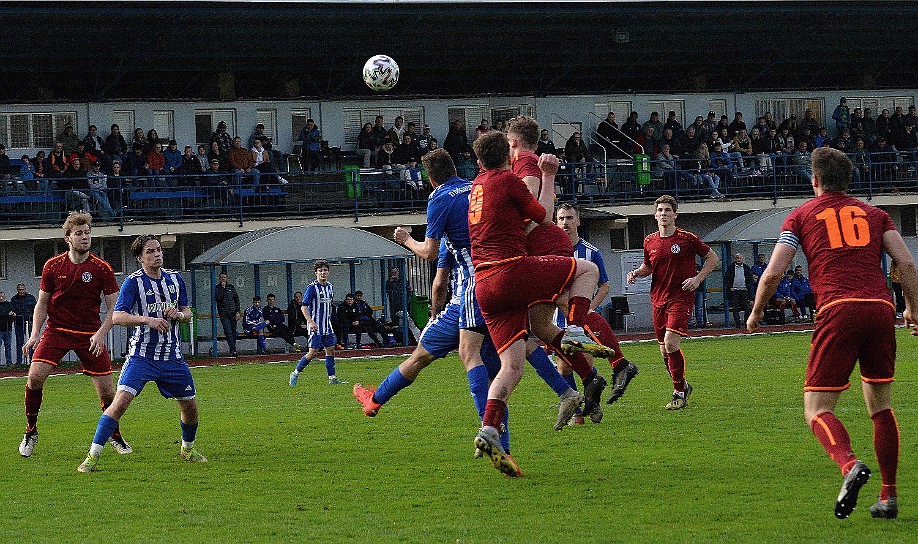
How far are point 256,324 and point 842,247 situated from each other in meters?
24.1

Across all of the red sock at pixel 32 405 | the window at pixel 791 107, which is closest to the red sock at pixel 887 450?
the red sock at pixel 32 405

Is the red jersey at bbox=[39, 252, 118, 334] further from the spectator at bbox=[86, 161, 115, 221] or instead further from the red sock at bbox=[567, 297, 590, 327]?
the spectator at bbox=[86, 161, 115, 221]

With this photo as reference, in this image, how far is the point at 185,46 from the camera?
33406mm

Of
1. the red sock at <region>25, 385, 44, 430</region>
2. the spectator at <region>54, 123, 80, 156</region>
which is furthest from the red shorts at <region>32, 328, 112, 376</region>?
the spectator at <region>54, 123, 80, 156</region>

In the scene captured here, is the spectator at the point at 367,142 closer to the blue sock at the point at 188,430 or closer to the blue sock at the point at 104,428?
the blue sock at the point at 188,430

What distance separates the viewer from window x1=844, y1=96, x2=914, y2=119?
41094mm

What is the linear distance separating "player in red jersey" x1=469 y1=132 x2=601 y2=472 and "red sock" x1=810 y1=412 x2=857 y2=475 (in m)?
2.20

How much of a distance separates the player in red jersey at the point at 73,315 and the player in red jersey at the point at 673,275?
16.9 feet

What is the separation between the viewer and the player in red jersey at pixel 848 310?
23.5 ft

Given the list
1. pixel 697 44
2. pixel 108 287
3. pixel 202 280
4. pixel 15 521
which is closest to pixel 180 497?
pixel 15 521

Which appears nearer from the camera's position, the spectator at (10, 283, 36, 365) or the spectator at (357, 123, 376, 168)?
the spectator at (10, 283, 36, 365)

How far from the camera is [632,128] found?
37.1 metres

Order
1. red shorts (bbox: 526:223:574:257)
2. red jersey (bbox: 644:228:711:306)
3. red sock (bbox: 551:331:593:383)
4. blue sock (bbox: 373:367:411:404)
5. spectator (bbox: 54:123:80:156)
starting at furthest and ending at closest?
1. spectator (bbox: 54:123:80:156)
2. red jersey (bbox: 644:228:711:306)
3. red sock (bbox: 551:331:593:383)
4. red shorts (bbox: 526:223:574:257)
5. blue sock (bbox: 373:367:411:404)

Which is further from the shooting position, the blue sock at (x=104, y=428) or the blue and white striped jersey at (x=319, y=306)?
the blue and white striped jersey at (x=319, y=306)
